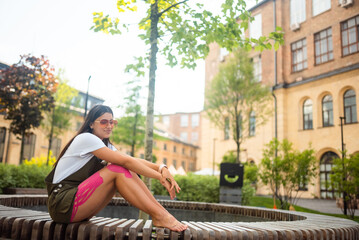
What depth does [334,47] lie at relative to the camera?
25734mm

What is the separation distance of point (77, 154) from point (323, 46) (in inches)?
1111

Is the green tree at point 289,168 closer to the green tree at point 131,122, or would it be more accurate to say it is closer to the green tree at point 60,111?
the green tree at point 131,122

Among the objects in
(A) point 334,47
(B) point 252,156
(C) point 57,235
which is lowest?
(C) point 57,235

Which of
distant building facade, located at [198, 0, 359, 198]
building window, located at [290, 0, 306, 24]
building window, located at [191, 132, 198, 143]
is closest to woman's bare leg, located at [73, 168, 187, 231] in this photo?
distant building facade, located at [198, 0, 359, 198]

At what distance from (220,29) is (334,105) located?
2195 centimetres

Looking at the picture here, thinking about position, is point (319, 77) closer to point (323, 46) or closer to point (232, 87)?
point (323, 46)

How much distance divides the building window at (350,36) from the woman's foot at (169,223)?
2591 centimetres

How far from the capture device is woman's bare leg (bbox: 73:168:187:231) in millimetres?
2902

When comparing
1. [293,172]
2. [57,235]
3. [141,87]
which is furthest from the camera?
[141,87]

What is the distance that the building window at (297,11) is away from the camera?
1153 inches

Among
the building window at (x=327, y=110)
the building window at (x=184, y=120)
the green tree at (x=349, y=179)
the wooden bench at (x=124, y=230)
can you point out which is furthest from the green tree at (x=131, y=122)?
the building window at (x=184, y=120)

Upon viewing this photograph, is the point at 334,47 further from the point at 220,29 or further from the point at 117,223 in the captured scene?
the point at 117,223

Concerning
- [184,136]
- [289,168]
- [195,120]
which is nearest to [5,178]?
[289,168]

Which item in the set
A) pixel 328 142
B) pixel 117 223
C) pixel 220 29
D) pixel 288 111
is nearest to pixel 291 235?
pixel 117 223
